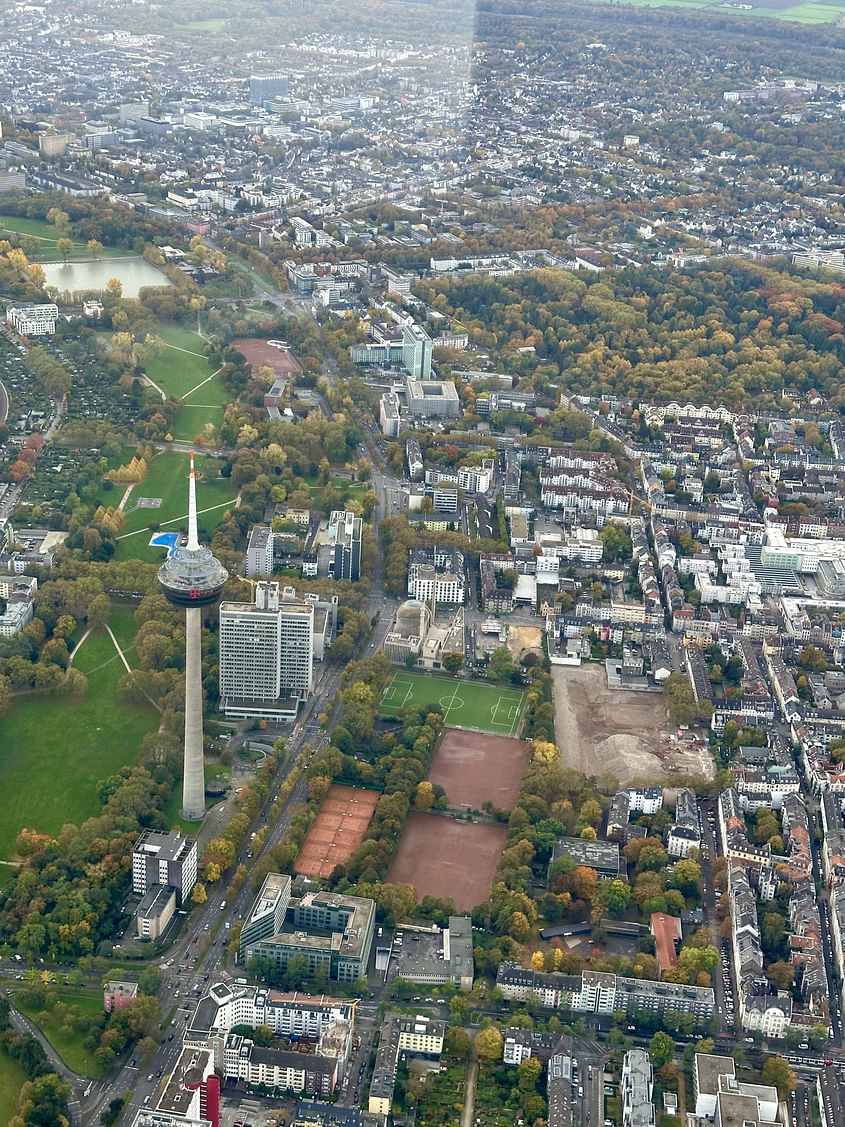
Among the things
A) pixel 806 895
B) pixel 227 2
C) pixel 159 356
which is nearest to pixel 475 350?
pixel 159 356

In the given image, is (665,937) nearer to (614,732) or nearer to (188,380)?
(614,732)

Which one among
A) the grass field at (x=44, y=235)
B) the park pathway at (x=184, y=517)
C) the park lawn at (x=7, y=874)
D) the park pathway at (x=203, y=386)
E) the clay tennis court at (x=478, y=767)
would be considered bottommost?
the grass field at (x=44, y=235)

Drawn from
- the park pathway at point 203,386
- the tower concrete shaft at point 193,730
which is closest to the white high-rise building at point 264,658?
the tower concrete shaft at point 193,730

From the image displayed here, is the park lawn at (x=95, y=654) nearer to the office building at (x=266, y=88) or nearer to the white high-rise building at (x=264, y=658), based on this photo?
the white high-rise building at (x=264, y=658)

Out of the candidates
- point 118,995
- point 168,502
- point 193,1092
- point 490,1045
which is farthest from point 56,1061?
point 168,502

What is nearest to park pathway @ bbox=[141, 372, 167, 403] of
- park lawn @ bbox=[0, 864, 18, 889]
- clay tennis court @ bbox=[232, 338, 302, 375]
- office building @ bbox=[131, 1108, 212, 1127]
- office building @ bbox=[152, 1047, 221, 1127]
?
clay tennis court @ bbox=[232, 338, 302, 375]

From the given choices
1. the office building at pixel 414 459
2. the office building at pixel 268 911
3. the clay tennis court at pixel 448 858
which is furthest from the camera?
the office building at pixel 414 459

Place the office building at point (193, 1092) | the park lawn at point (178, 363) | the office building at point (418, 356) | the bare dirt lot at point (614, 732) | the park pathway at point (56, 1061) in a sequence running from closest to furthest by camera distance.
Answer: the office building at point (193, 1092)
the park pathway at point (56, 1061)
the bare dirt lot at point (614, 732)
the park lawn at point (178, 363)
the office building at point (418, 356)
